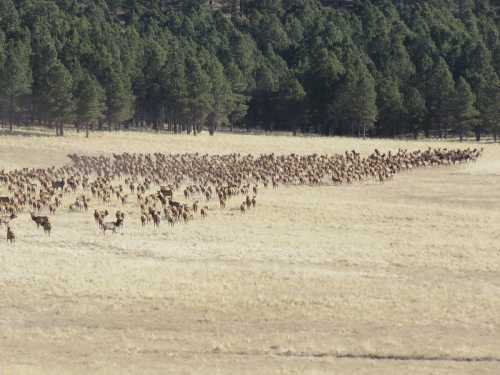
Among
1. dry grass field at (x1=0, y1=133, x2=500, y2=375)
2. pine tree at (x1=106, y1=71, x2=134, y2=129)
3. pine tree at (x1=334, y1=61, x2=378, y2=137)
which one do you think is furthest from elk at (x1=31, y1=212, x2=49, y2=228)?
pine tree at (x1=334, y1=61, x2=378, y2=137)

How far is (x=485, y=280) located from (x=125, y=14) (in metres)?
166

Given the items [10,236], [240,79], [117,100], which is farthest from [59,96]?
[10,236]

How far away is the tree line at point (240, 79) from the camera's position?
319 ft

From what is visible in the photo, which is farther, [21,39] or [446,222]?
[21,39]

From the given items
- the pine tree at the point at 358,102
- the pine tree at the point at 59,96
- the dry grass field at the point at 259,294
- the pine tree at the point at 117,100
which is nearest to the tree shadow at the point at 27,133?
the pine tree at the point at 59,96

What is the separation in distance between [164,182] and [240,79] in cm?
6162

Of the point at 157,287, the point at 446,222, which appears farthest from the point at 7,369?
the point at 446,222

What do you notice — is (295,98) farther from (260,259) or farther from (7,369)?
(7,369)

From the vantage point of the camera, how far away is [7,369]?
19.6 metres

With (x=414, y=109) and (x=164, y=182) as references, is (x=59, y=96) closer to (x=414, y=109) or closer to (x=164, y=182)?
(x=164, y=182)

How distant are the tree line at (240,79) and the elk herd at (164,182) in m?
22.4

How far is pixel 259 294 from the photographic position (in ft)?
86.8

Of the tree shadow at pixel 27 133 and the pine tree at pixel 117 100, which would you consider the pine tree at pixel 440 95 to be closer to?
Result: the pine tree at pixel 117 100

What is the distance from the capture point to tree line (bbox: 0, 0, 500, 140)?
9738 centimetres
